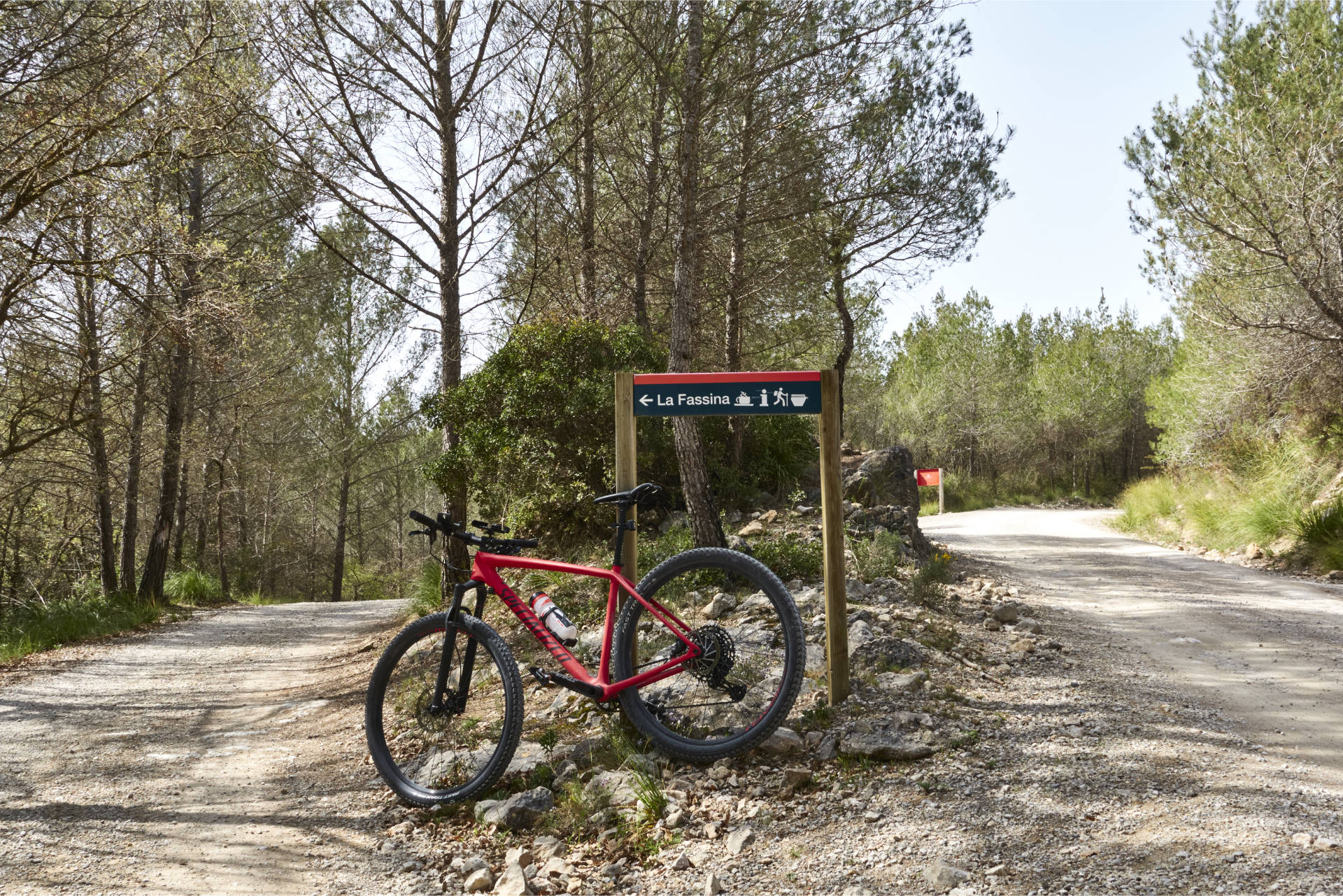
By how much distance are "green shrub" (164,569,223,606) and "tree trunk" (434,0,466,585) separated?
812 centimetres

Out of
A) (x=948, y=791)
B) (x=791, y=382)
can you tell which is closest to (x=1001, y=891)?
(x=948, y=791)

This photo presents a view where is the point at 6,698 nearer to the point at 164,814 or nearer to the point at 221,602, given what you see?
the point at 164,814

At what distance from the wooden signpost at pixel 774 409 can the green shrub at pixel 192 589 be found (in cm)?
1336

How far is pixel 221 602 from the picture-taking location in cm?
1576

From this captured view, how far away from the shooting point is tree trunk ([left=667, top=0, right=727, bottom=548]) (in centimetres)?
689

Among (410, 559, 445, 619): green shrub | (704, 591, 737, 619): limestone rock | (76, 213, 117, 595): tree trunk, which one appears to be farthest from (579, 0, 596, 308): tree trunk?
(704, 591, 737, 619): limestone rock

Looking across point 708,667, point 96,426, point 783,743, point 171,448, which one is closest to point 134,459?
point 171,448

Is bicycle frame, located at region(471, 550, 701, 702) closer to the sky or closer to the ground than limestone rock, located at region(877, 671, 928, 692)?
closer to the sky

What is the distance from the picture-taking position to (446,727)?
4250 mm

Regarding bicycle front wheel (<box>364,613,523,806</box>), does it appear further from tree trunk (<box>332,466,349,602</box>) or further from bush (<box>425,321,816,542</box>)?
tree trunk (<box>332,466,349,602</box>)

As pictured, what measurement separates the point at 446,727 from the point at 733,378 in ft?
7.73

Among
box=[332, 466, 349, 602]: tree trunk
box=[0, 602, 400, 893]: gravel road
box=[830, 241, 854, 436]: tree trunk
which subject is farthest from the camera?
box=[332, 466, 349, 602]: tree trunk

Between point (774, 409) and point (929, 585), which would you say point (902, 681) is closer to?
Answer: point (774, 409)

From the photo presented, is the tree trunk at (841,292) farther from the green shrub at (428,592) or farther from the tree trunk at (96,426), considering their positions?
the tree trunk at (96,426)
